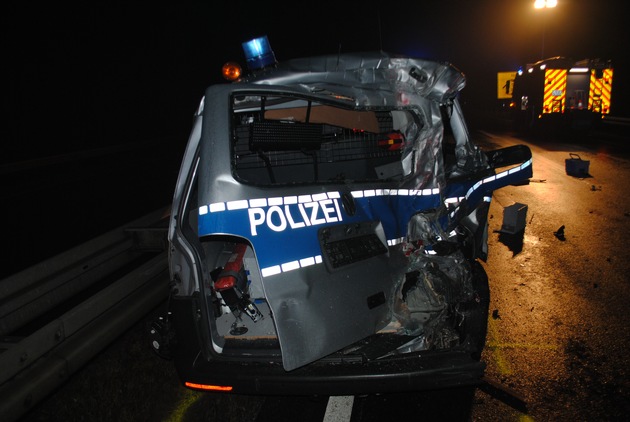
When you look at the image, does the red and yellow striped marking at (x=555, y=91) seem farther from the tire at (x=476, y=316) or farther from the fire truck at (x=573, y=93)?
the tire at (x=476, y=316)

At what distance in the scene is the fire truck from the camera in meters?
19.6

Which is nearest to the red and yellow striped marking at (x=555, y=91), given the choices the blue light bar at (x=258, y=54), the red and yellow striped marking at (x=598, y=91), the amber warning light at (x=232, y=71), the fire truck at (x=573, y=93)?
the fire truck at (x=573, y=93)

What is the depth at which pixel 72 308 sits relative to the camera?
133 inches

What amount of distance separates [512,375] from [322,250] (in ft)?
5.96

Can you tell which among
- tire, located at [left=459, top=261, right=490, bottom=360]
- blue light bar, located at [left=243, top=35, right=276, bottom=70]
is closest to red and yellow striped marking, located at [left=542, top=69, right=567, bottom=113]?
tire, located at [left=459, top=261, right=490, bottom=360]

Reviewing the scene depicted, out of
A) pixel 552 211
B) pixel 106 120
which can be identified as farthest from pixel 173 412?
pixel 106 120

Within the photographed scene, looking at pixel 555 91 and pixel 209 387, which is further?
pixel 555 91

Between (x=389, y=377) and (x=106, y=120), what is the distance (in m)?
26.2

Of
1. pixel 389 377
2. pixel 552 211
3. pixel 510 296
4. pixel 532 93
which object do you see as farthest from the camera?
pixel 532 93

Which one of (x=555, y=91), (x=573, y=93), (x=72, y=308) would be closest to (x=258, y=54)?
(x=72, y=308)

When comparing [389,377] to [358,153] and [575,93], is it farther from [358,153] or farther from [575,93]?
[575,93]

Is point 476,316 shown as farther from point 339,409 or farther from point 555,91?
point 555,91

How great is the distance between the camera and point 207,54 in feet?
137

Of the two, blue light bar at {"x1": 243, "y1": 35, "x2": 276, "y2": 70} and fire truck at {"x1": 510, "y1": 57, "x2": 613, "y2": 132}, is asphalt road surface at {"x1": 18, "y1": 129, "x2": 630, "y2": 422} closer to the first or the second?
blue light bar at {"x1": 243, "y1": 35, "x2": 276, "y2": 70}
